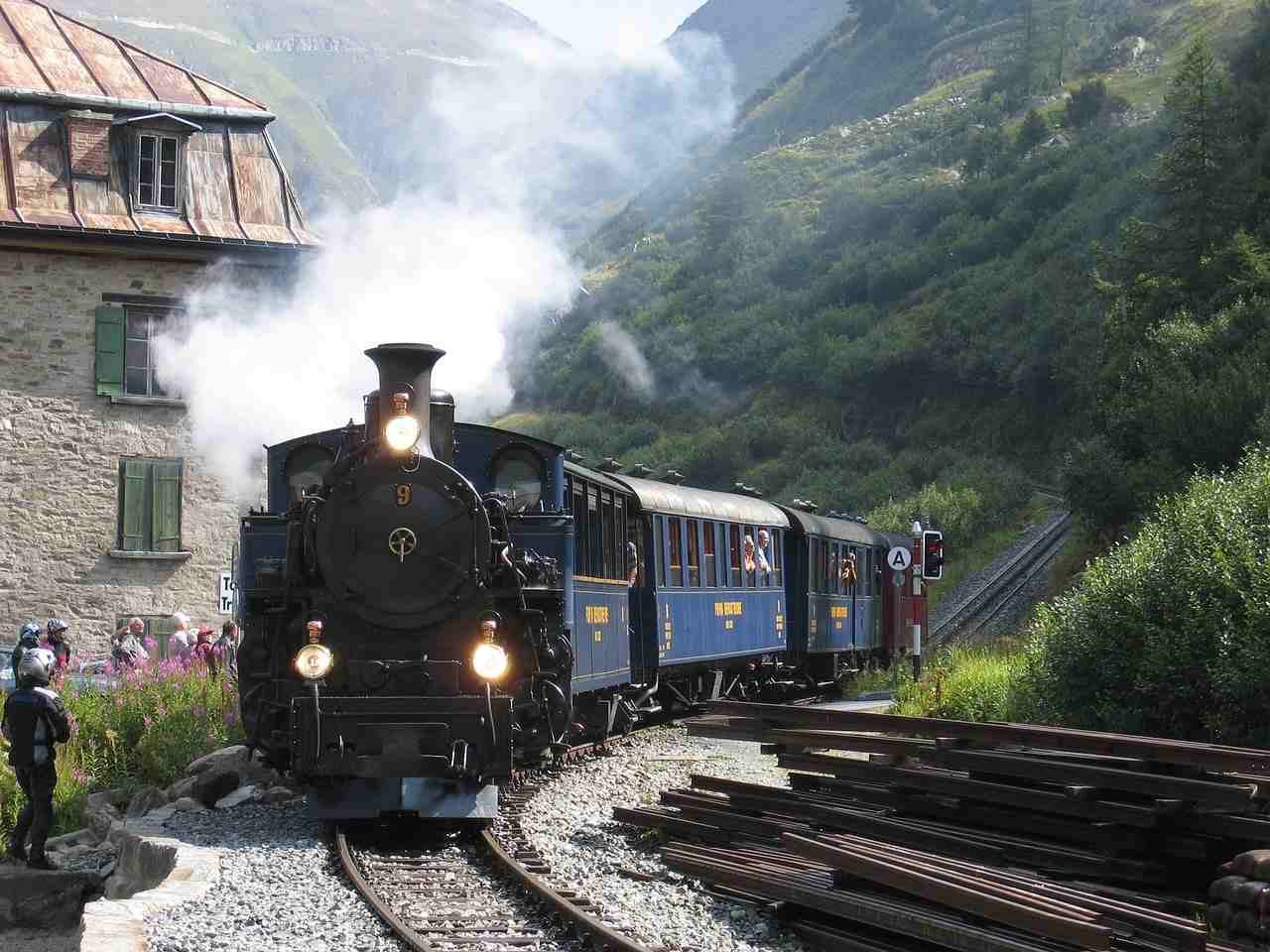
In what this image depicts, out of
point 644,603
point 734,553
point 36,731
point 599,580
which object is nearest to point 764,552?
point 734,553

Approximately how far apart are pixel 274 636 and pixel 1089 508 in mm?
21927

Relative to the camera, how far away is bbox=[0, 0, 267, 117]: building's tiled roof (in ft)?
82.6

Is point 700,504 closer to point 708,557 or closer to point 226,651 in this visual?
point 708,557

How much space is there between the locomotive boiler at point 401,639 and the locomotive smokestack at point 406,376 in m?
0.01

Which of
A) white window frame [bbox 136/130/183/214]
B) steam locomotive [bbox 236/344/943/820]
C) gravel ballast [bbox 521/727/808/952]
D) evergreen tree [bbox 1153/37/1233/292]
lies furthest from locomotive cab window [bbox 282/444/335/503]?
evergreen tree [bbox 1153/37/1233/292]

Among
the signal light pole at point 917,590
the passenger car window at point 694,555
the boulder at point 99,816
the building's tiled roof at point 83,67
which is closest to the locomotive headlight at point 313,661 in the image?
the boulder at point 99,816

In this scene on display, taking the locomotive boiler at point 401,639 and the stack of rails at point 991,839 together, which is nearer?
the stack of rails at point 991,839

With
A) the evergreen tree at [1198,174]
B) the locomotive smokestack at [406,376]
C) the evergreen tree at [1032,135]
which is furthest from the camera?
Result: the evergreen tree at [1032,135]

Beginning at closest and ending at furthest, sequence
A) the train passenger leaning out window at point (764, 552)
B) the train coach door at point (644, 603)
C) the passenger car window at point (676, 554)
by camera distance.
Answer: the train coach door at point (644, 603)
the passenger car window at point (676, 554)
the train passenger leaning out window at point (764, 552)

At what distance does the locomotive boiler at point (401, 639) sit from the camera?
10508mm

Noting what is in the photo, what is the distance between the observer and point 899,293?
2589 inches

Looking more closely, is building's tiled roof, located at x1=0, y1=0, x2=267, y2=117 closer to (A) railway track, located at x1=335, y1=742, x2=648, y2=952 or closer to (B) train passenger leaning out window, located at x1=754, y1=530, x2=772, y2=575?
(B) train passenger leaning out window, located at x1=754, y1=530, x2=772, y2=575

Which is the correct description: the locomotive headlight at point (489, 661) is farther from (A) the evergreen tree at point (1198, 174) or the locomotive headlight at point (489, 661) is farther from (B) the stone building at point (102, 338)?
(A) the evergreen tree at point (1198, 174)

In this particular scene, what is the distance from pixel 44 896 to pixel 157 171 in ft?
50.9
